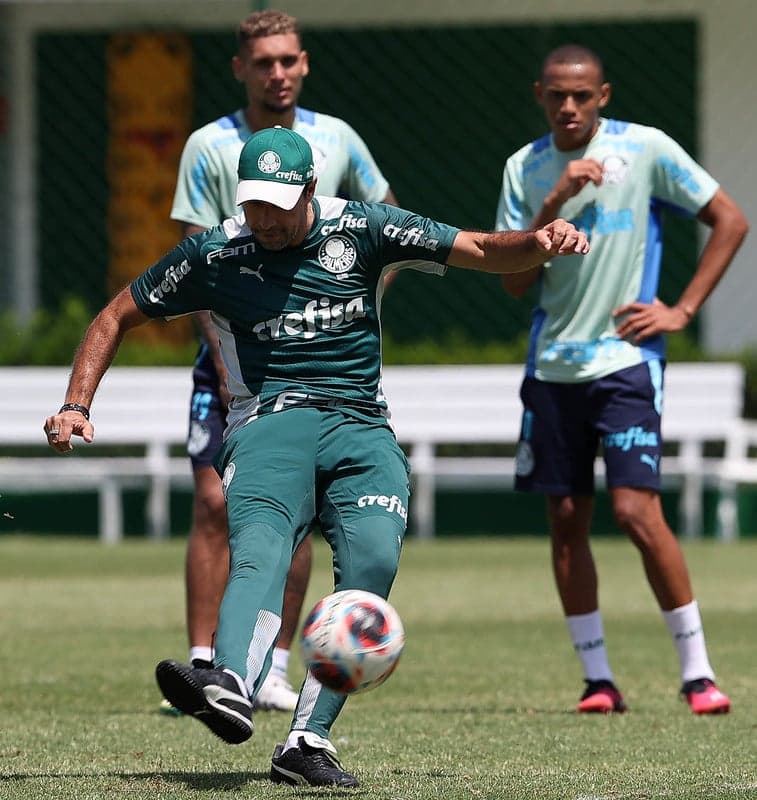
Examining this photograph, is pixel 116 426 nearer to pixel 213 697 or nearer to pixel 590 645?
pixel 590 645

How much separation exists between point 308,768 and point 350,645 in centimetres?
52

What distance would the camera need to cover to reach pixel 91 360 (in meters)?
6.02

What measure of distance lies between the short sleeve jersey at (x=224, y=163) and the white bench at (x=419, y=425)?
7.63m

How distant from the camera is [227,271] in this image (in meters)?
5.96

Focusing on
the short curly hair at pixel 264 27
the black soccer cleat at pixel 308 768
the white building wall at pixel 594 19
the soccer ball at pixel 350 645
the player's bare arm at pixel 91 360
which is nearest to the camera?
the soccer ball at pixel 350 645

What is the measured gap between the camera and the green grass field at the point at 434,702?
574 cm

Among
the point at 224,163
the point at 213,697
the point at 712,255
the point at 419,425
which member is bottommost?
the point at 419,425

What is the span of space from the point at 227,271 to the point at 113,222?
11858 mm

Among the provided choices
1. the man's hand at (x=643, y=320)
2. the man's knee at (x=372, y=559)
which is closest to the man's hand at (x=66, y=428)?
the man's knee at (x=372, y=559)

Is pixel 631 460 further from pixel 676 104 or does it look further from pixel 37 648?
pixel 676 104

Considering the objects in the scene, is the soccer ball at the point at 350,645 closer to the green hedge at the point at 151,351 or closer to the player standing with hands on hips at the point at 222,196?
the player standing with hands on hips at the point at 222,196

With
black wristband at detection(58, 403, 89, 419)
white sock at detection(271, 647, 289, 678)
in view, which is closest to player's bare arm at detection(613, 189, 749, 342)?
white sock at detection(271, 647, 289, 678)

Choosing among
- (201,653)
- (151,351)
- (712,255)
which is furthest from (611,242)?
(151,351)

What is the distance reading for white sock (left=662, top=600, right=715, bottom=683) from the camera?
7.54 meters
